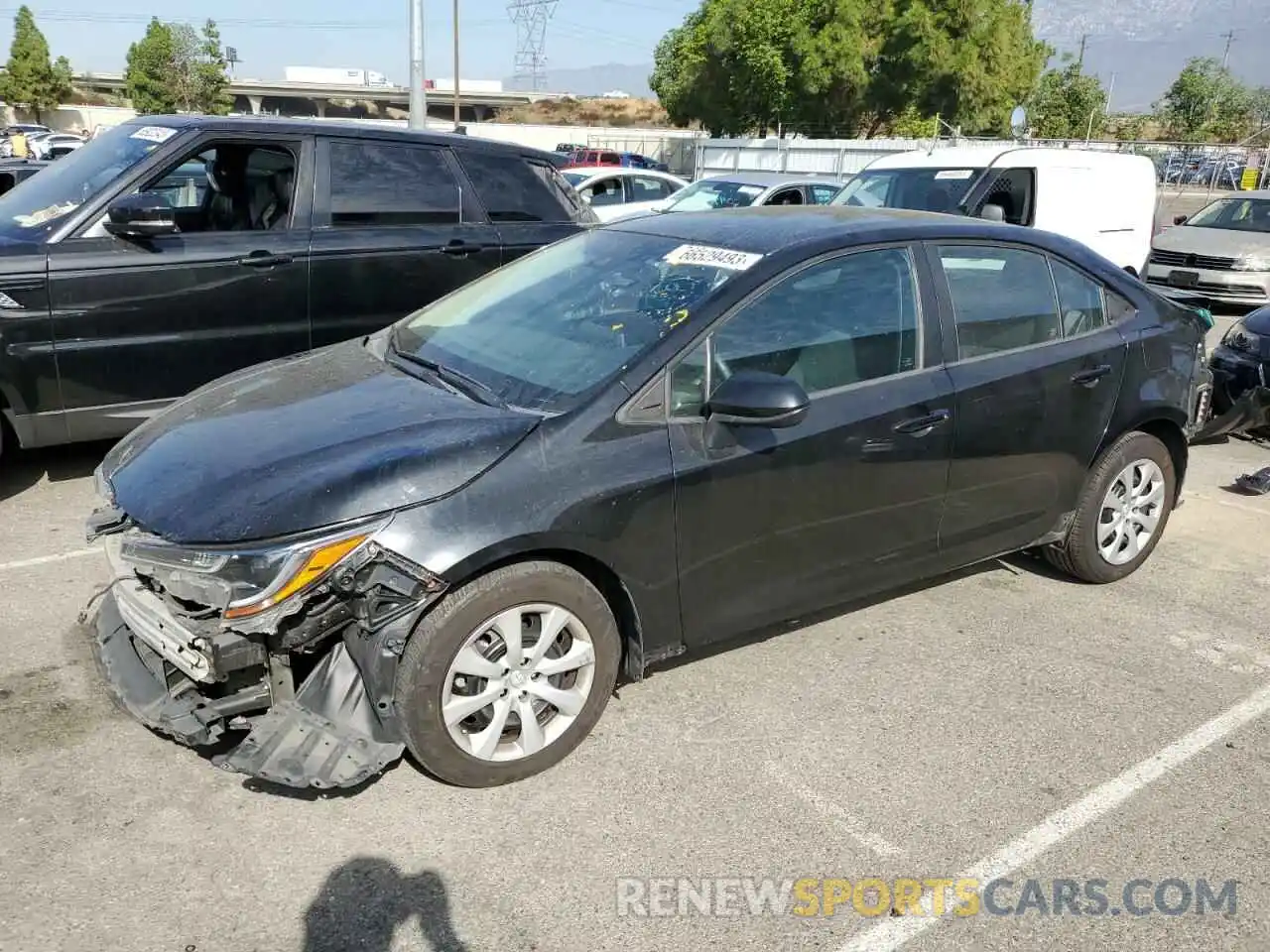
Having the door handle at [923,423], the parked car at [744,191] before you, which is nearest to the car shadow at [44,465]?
the door handle at [923,423]

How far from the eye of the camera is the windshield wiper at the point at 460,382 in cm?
330

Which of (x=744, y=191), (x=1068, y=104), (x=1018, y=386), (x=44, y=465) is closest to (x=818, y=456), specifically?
(x=1018, y=386)

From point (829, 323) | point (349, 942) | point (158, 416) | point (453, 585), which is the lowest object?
point (349, 942)

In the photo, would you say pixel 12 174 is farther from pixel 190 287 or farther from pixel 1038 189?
pixel 1038 189

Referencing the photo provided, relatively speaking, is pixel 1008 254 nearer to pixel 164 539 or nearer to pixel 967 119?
pixel 164 539

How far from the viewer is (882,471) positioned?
3678 mm

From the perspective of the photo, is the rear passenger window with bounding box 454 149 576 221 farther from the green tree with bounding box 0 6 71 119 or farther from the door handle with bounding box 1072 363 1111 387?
the green tree with bounding box 0 6 71 119

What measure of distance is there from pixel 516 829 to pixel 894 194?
28.9ft

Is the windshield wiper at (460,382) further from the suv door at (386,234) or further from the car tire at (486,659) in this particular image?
the suv door at (386,234)

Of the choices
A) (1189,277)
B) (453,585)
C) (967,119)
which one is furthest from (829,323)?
(967,119)

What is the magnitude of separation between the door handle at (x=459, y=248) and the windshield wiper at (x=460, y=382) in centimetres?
245

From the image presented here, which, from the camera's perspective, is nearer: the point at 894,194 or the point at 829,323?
the point at 829,323

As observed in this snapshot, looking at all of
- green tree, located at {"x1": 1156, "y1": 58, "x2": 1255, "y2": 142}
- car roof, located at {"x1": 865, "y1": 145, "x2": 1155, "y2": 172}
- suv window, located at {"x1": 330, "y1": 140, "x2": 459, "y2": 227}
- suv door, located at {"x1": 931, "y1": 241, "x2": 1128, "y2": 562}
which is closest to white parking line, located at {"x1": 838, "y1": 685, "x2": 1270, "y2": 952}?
suv door, located at {"x1": 931, "y1": 241, "x2": 1128, "y2": 562}

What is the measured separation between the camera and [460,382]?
348 cm
